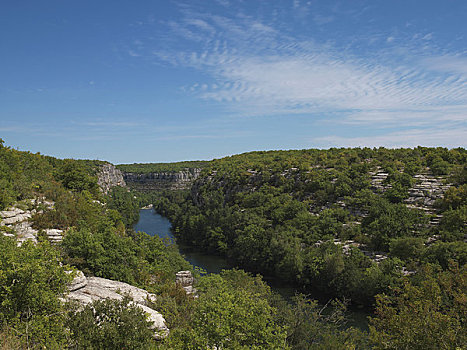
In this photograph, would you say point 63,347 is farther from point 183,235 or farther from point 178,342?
point 183,235

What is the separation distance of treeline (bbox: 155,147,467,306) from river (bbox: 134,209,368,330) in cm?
212

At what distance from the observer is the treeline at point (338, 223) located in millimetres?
34156

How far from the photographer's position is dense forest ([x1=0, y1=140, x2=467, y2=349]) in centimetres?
971

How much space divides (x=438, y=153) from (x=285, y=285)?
118ft

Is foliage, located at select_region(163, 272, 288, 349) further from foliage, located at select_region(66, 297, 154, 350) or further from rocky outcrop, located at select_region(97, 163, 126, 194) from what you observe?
rocky outcrop, located at select_region(97, 163, 126, 194)

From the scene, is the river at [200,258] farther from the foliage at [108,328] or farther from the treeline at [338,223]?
the foliage at [108,328]

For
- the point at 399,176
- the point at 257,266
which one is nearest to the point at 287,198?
the point at 257,266

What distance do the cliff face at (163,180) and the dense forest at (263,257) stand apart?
6813 cm

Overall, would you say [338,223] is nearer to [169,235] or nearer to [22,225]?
[22,225]

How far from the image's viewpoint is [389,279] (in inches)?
1248


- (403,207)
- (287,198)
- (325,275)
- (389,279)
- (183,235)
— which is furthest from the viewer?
(183,235)

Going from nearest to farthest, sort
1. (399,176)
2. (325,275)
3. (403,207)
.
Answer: (325,275) < (403,207) < (399,176)

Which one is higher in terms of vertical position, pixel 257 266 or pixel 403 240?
pixel 403 240

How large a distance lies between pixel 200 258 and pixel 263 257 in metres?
16.4
